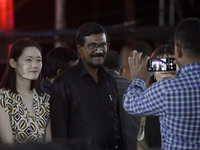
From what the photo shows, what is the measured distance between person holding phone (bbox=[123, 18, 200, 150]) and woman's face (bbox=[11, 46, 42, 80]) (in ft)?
3.17

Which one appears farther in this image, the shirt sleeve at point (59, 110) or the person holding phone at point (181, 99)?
the shirt sleeve at point (59, 110)

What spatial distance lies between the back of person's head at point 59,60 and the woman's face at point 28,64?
3.47 feet

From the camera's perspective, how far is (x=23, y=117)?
10.8 ft

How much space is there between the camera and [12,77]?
343 centimetres

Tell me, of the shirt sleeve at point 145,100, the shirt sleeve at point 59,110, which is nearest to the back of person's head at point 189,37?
the shirt sleeve at point 145,100

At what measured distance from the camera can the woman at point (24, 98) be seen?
3.23 meters

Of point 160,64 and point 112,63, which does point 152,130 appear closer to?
point 160,64

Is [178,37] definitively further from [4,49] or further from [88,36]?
[4,49]

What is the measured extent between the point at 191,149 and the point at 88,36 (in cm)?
137

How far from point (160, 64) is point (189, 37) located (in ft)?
1.38

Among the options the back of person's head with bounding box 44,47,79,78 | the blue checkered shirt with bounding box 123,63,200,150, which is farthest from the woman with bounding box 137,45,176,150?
the back of person's head with bounding box 44,47,79,78

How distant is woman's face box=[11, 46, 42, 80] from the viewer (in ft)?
11.2

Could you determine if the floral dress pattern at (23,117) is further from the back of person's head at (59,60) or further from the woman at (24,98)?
the back of person's head at (59,60)

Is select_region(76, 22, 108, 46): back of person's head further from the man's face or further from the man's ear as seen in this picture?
the man's ear
